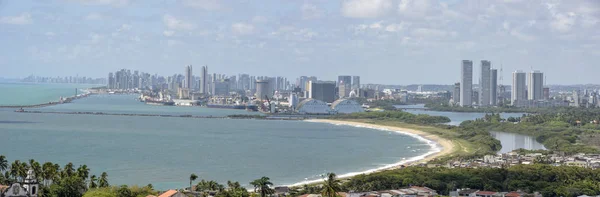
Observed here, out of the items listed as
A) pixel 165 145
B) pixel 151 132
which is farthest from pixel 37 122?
pixel 165 145

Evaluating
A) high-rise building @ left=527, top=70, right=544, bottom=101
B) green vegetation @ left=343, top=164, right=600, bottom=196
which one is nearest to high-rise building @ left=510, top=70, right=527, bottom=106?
high-rise building @ left=527, top=70, right=544, bottom=101

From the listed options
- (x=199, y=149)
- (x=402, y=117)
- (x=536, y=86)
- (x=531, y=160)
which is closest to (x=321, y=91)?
(x=402, y=117)

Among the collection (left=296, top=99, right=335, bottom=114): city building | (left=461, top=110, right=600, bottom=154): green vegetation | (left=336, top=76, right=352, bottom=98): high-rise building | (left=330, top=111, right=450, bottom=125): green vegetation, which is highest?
(left=336, top=76, right=352, bottom=98): high-rise building

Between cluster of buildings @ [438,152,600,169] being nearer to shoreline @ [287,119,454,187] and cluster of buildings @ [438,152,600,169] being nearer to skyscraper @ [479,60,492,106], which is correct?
shoreline @ [287,119,454,187]

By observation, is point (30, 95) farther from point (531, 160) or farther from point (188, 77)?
point (531, 160)

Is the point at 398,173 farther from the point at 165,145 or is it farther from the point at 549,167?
the point at 165,145

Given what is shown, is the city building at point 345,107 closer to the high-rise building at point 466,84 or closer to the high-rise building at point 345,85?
the high-rise building at point 466,84

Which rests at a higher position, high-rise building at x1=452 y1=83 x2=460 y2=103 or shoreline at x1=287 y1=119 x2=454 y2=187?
high-rise building at x1=452 y1=83 x2=460 y2=103
